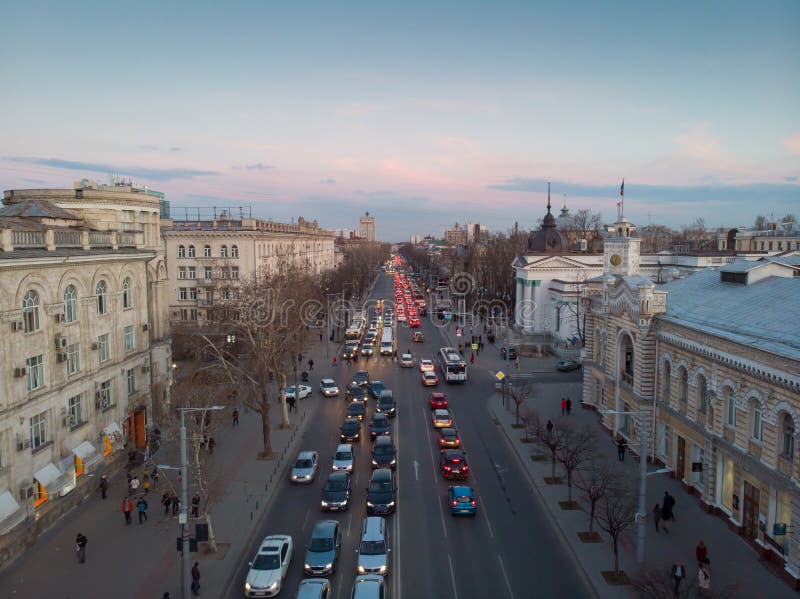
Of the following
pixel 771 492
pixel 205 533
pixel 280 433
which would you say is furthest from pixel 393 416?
pixel 771 492

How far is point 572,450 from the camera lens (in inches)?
1040

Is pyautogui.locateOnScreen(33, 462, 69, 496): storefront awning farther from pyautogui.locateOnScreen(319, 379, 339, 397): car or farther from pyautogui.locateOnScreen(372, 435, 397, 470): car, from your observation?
pyautogui.locateOnScreen(319, 379, 339, 397): car

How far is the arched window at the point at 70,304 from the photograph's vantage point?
2697cm

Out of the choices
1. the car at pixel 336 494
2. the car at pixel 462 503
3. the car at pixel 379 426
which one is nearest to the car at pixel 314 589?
the car at pixel 336 494

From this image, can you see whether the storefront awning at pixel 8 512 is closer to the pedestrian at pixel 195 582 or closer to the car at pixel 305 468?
the pedestrian at pixel 195 582

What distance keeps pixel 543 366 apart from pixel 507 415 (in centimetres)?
1805

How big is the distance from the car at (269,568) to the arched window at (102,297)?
16193 mm

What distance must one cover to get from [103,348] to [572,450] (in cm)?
2326

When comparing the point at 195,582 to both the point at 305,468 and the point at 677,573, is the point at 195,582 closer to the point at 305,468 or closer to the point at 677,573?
the point at 305,468

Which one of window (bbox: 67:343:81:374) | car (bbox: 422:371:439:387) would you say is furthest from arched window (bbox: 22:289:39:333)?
car (bbox: 422:371:439:387)

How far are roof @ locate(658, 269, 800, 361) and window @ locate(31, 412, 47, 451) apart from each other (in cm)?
2723

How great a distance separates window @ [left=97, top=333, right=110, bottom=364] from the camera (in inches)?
1181

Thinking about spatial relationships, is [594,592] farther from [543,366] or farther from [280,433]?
[543,366]

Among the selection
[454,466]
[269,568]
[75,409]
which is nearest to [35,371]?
[75,409]
